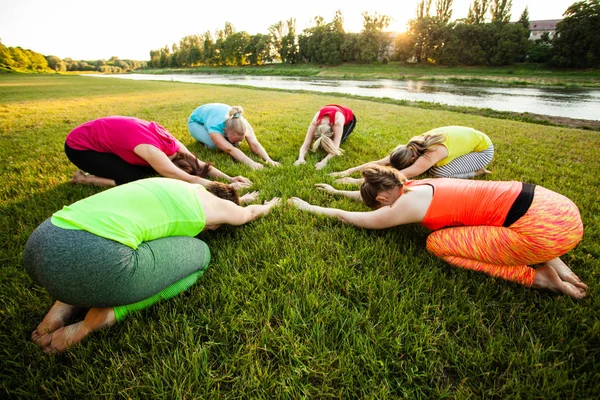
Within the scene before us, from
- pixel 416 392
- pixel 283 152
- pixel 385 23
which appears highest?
pixel 385 23

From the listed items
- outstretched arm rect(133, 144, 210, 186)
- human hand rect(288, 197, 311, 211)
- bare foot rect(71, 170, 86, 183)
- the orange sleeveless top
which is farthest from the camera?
bare foot rect(71, 170, 86, 183)

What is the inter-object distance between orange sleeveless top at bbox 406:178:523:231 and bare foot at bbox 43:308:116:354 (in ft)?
7.57

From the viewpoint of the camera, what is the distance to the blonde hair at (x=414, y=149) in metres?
3.24

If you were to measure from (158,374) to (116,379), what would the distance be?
0.20 meters

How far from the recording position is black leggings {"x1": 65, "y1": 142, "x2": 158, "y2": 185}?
10.3 ft

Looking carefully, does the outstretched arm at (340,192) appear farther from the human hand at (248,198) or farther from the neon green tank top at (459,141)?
the neon green tank top at (459,141)

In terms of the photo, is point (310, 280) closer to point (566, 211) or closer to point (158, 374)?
point (158, 374)

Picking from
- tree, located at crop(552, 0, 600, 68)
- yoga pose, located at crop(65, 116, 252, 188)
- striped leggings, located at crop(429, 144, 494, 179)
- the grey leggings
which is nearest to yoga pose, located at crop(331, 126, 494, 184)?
striped leggings, located at crop(429, 144, 494, 179)

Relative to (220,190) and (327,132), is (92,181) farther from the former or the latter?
(327,132)

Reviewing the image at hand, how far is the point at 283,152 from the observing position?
4.66 metres

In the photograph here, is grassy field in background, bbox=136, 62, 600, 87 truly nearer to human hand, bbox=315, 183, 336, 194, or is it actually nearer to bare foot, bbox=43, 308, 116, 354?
human hand, bbox=315, 183, 336, 194

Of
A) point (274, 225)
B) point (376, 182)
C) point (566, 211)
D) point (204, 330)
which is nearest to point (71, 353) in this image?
point (204, 330)

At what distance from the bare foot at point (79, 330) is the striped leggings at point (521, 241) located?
2273mm

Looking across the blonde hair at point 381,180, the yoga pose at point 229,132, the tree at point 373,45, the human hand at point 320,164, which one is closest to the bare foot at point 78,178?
the yoga pose at point 229,132
